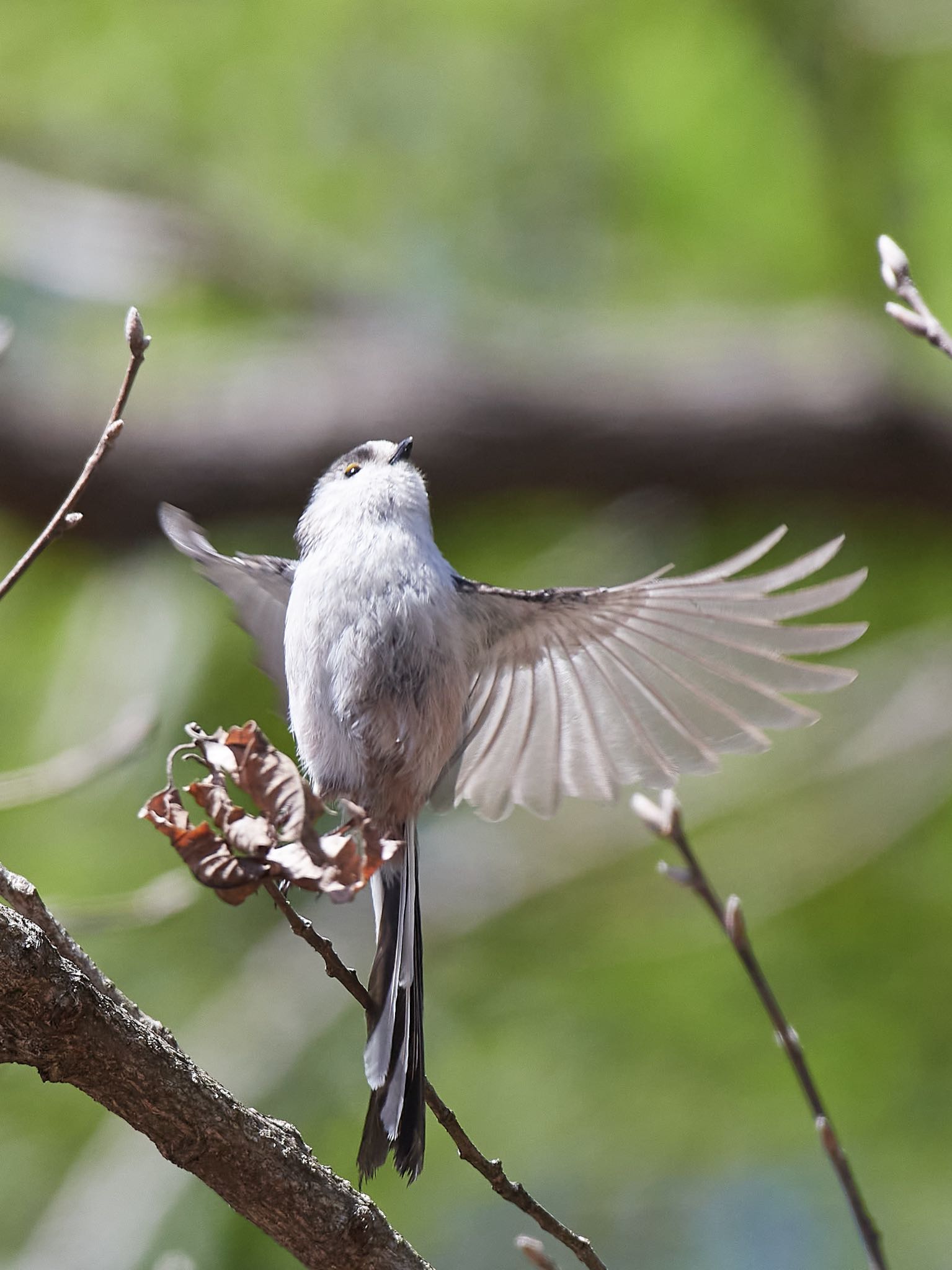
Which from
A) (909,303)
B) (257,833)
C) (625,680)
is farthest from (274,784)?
(625,680)

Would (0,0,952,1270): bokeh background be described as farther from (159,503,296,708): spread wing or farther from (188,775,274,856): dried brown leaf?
(188,775,274,856): dried brown leaf

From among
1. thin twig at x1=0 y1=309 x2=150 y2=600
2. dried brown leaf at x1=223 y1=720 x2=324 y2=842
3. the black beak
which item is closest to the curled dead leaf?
dried brown leaf at x1=223 y1=720 x2=324 y2=842

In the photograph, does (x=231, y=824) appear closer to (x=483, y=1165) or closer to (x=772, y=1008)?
(x=483, y=1165)

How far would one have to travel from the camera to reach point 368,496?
217cm

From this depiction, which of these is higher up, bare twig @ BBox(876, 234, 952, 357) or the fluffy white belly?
bare twig @ BBox(876, 234, 952, 357)

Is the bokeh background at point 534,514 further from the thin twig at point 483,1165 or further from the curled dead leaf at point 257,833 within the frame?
the curled dead leaf at point 257,833

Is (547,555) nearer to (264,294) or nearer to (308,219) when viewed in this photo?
(264,294)

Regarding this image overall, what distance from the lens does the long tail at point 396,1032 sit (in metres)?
1.65

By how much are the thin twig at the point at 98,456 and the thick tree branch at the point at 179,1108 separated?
0.37 metres

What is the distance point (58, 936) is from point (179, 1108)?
237 mm

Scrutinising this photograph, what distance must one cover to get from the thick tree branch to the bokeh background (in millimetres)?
2858

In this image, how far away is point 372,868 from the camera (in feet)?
4.37

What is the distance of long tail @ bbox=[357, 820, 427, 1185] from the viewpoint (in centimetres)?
165

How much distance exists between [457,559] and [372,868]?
13.5 feet
